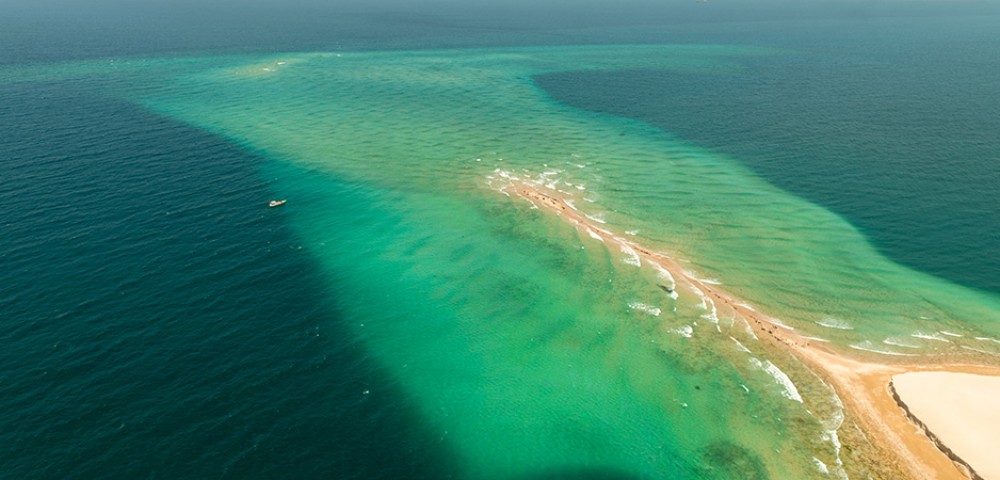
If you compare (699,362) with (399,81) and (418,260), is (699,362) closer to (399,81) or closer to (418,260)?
(418,260)

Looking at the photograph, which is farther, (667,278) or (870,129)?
(870,129)

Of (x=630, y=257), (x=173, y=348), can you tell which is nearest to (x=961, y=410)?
(x=630, y=257)

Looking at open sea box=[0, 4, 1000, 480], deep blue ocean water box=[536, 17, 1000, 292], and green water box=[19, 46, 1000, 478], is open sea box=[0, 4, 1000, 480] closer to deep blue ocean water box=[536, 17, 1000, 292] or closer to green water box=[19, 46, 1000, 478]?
green water box=[19, 46, 1000, 478]

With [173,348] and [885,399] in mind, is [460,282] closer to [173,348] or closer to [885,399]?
[173,348]

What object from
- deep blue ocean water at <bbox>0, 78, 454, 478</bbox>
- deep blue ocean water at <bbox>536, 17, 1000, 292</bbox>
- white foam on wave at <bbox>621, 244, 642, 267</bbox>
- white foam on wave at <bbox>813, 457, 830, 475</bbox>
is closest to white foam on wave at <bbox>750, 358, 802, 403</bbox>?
white foam on wave at <bbox>813, 457, 830, 475</bbox>

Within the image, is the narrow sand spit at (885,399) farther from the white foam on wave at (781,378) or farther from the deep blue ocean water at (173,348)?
the deep blue ocean water at (173,348)

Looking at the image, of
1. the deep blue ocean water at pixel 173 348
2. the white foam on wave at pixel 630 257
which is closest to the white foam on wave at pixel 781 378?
the white foam on wave at pixel 630 257

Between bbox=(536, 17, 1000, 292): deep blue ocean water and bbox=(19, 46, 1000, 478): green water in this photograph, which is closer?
bbox=(19, 46, 1000, 478): green water
